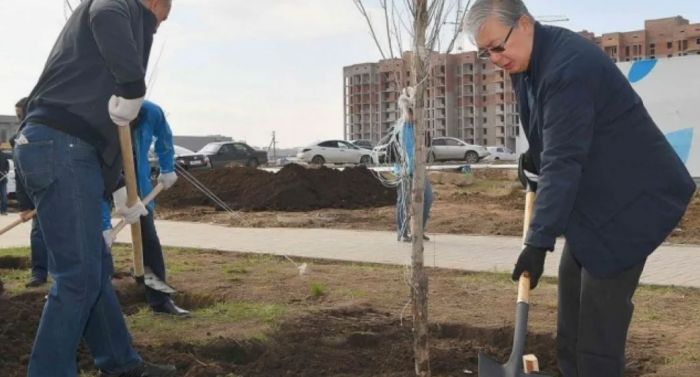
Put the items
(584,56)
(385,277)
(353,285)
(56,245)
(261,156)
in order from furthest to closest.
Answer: (261,156) < (385,277) < (353,285) < (56,245) < (584,56)

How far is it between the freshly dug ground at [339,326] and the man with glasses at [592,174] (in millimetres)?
1285

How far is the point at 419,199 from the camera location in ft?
12.8

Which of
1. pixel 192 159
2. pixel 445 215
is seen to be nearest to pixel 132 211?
pixel 445 215

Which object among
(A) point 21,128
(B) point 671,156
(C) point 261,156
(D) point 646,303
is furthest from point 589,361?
(C) point 261,156

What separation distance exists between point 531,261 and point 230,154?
31876mm

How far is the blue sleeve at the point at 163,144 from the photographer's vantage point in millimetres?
5551

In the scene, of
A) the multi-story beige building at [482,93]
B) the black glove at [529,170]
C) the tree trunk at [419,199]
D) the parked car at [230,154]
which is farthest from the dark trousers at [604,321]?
the multi-story beige building at [482,93]

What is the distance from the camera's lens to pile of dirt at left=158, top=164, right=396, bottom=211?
18.6m

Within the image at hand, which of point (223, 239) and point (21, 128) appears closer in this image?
point (21, 128)

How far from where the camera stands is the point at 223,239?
11.8 meters

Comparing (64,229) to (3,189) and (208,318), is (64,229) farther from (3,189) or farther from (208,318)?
(3,189)

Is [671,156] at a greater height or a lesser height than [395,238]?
greater

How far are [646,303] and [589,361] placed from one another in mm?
3283

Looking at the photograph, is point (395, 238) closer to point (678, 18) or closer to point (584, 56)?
point (584, 56)
